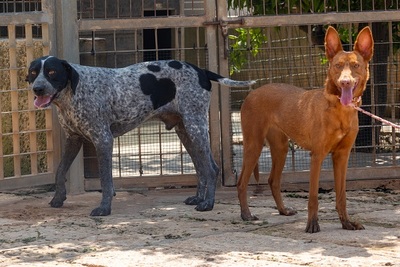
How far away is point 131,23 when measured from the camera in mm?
9867

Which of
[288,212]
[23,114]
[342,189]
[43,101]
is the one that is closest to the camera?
[342,189]

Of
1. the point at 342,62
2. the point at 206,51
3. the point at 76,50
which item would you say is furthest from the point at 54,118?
the point at 342,62

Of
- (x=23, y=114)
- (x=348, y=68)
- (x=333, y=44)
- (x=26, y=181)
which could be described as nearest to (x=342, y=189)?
(x=348, y=68)

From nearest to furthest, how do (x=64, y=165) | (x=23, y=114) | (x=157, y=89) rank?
(x=157, y=89)
(x=64, y=165)
(x=23, y=114)

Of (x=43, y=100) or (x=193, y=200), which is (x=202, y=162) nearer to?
(x=193, y=200)

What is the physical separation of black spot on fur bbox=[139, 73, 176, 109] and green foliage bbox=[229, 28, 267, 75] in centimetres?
120

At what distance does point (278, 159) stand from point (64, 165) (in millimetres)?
2017

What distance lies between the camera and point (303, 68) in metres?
10.1

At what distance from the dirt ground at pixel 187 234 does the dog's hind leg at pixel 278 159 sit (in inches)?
4.9

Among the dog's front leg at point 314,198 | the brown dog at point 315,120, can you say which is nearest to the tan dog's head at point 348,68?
the brown dog at point 315,120

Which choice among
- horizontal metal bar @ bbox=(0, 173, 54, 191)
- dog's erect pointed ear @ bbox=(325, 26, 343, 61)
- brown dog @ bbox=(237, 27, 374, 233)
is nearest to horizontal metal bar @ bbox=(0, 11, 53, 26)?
horizontal metal bar @ bbox=(0, 173, 54, 191)

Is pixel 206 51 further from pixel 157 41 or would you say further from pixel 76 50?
pixel 76 50

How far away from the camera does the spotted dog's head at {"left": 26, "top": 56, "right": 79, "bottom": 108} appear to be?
8.67m

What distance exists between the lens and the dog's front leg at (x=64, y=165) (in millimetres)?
9227
